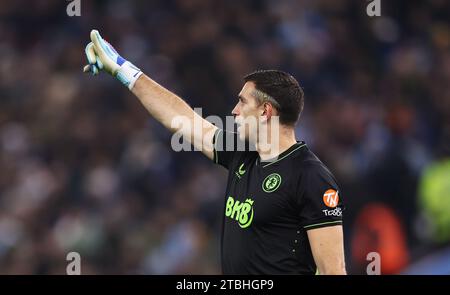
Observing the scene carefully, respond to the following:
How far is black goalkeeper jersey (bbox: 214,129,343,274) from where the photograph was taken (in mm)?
4938

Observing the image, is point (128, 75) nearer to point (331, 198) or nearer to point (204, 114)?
point (331, 198)

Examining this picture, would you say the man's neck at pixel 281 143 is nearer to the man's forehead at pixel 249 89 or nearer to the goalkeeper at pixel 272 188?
the goalkeeper at pixel 272 188

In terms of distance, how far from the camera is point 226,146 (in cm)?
563

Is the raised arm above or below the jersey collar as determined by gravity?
above

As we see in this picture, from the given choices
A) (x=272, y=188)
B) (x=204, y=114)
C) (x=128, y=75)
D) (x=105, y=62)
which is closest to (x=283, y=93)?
(x=272, y=188)

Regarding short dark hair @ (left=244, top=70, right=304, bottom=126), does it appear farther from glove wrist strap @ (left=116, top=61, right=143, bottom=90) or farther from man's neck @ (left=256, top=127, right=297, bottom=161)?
glove wrist strap @ (left=116, top=61, right=143, bottom=90)

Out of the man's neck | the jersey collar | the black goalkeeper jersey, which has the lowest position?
the black goalkeeper jersey

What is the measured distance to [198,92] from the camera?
11133 millimetres

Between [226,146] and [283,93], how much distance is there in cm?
58

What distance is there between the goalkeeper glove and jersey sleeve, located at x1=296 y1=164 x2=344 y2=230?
1330mm

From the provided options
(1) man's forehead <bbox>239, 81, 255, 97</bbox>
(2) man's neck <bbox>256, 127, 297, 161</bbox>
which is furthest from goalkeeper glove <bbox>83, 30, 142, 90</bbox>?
(2) man's neck <bbox>256, 127, 297, 161</bbox>

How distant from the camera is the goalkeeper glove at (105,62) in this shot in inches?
220
